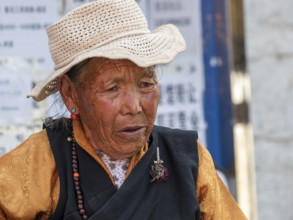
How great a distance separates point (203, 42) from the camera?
164 inches

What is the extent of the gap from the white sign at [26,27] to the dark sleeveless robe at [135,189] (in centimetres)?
127

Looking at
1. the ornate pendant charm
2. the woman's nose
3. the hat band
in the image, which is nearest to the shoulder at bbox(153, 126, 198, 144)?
the ornate pendant charm

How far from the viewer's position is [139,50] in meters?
2.56

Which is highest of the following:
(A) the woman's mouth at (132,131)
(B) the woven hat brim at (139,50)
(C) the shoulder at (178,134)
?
(B) the woven hat brim at (139,50)

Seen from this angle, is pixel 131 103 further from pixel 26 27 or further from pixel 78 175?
pixel 26 27

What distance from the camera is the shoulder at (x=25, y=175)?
2607 millimetres

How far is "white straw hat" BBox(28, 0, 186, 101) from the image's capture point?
2.57m

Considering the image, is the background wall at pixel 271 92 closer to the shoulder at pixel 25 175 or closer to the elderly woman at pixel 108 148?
the elderly woman at pixel 108 148

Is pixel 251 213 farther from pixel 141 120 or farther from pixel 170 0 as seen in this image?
pixel 141 120

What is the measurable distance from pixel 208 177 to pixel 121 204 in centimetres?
34

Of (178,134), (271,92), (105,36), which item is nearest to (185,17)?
(271,92)

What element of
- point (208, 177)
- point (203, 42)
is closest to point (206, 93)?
point (203, 42)

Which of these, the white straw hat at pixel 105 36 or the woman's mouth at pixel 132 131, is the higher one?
the white straw hat at pixel 105 36

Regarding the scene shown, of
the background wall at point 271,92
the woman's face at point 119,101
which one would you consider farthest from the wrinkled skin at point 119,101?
the background wall at point 271,92
